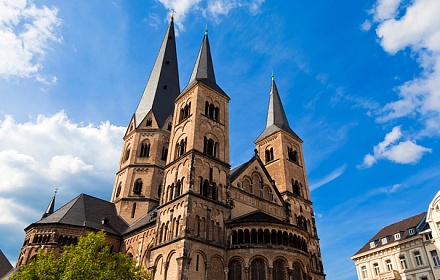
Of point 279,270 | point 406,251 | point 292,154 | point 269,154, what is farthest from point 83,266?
point 406,251

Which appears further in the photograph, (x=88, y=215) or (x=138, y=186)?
(x=138, y=186)

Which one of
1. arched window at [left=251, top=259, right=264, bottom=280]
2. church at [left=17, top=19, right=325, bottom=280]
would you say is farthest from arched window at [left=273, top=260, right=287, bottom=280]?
arched window at [left=251, top=259, right=264, bottom=280]

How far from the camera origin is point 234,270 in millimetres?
26656

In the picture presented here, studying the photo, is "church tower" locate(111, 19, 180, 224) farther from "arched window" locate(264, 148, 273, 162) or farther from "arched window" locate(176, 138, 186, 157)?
"arched window" locate(264, 148, 273, 162)

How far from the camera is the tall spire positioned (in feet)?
122

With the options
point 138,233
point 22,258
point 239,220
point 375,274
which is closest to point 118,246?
point 138,233

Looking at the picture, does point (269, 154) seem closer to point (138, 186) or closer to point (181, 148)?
point (181, 148)

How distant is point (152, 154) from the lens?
46250 mm

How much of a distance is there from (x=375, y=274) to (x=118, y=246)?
29129 mm

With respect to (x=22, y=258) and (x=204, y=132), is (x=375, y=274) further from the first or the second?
(x=22, y=258)

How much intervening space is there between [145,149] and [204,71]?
15.5 meters

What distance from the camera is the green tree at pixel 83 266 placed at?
1830 cm

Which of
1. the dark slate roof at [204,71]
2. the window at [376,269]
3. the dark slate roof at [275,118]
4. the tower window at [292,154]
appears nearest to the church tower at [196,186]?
the dark slate roof at [204,71]

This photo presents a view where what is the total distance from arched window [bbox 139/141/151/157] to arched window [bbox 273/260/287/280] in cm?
2593
